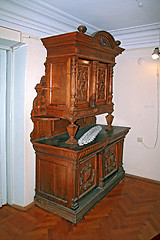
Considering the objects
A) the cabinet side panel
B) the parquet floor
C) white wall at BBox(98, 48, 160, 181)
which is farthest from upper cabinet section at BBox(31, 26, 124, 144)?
the parquet floor

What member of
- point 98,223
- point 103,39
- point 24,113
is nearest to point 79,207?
point 98,223

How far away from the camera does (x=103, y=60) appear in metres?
3.20

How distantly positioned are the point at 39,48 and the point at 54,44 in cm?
25

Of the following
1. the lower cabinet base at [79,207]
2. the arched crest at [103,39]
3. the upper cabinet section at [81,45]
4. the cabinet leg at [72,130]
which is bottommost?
the lower cabinet base at [79,207]

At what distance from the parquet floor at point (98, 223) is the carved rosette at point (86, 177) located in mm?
356

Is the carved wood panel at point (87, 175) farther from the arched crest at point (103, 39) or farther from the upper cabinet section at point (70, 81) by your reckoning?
the arched crest at point (103, 39)

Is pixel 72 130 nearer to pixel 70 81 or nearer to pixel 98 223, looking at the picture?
pixel 70 81

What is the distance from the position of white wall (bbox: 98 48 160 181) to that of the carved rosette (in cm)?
135

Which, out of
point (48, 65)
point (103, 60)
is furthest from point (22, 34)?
point (103, 60)

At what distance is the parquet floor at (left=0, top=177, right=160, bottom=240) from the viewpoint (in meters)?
2.48

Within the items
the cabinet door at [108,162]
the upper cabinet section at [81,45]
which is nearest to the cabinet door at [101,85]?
the upper cabinet section at [81,45]

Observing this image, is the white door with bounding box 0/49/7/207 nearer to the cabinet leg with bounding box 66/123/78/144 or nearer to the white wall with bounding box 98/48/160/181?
the cabinet leg with bounding box 66/123/78/144

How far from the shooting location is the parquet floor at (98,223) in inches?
97.7

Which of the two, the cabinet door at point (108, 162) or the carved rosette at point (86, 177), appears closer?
the carved rosette at point (86, 177)
